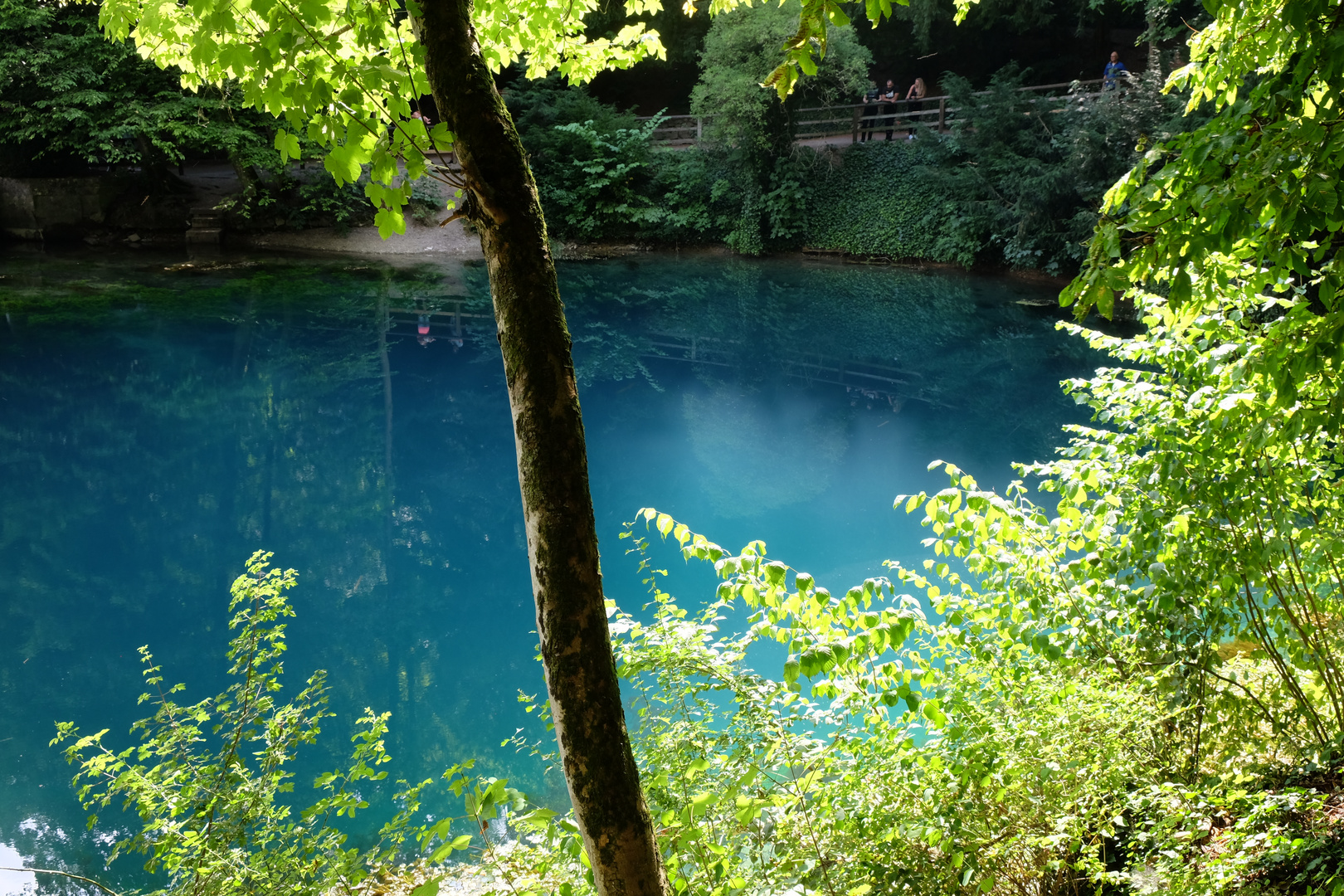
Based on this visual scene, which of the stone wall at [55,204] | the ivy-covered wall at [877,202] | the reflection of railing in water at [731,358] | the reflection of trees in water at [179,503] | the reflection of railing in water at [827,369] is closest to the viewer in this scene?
the reflection of trees in water at [179,503]

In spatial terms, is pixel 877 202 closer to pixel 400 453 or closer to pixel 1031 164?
pixel 1031 164

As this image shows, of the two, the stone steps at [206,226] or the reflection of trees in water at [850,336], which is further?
the stone steps at [206,226]

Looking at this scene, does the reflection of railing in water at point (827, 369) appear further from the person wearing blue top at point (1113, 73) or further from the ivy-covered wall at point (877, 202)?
the person wearing blue top at point (1113, 73)

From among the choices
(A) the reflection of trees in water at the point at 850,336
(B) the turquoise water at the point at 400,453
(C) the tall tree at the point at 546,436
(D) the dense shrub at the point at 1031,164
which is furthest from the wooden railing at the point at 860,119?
(C) the tall tree at the point at 546,436

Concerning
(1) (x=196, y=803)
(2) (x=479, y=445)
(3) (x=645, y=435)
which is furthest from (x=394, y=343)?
(1) (x=196, y=803)

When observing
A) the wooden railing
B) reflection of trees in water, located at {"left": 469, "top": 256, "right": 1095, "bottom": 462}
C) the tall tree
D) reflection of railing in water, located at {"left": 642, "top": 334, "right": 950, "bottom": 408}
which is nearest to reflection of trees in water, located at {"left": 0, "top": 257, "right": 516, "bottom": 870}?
reflection of trees in water, located at {"left": 469, "top": 256, "right": 1095, "bottom": 462}

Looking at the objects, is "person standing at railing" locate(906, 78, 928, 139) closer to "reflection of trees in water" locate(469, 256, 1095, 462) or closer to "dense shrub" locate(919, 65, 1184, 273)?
"dense shrub" locate(919, 65, 1184, 273)

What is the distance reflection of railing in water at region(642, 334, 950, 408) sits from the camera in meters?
12.4

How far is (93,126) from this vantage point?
712 inches

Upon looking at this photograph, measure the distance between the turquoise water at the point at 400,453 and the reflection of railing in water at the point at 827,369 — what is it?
0.23 feet

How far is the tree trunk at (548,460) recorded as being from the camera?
1700 mm

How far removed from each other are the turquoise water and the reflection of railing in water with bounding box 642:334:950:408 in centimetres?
7

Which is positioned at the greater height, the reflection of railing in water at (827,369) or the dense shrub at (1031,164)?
the dense shrub at (1031,164)

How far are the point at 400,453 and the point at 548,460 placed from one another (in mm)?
9396
